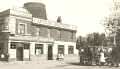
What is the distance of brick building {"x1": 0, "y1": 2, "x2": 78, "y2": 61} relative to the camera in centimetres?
3247

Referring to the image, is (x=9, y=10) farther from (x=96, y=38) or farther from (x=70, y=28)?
(x=96, y=38)

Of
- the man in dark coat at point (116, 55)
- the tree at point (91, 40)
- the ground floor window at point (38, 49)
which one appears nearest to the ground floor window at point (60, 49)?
the ground floor window at point (38, 49)

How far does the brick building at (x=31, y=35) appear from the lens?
32469 millimetres

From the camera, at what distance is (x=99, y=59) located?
1042 inches

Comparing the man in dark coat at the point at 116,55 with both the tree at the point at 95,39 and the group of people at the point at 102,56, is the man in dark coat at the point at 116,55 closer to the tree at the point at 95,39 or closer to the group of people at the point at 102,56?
the group of people at the point at 102,56

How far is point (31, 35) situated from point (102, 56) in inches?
604

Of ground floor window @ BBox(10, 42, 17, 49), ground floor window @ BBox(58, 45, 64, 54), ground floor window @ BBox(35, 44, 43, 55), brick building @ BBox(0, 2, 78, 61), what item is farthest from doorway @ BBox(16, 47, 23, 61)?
ground floor window @ BBox(58, 45, 64, 54)

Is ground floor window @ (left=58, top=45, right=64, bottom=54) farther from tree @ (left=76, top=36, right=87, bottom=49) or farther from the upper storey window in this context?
tree @ (left=76, top=36, right=87, bottom=49)

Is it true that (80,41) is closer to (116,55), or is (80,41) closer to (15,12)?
(15,12)

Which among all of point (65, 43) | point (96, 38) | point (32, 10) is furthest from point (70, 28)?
point (96, 38)

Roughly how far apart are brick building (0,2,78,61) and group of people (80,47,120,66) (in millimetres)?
Answer: 10688

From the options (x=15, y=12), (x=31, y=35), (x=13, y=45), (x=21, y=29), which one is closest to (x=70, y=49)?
(x=31, y=35)

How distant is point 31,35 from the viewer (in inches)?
1444

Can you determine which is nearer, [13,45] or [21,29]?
[13,45]
